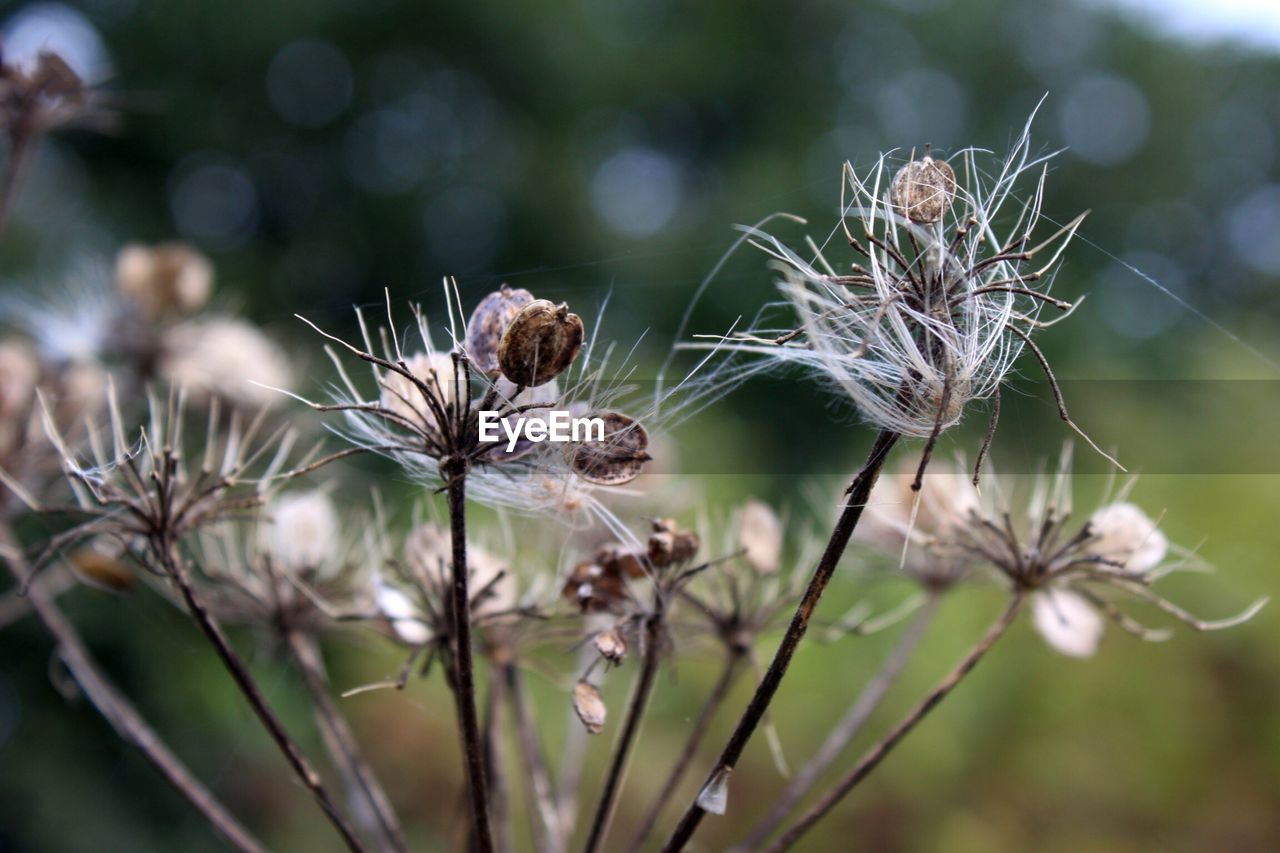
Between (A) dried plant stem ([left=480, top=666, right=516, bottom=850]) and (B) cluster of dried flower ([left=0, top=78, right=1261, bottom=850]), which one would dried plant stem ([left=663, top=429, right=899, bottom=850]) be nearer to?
(B) cluster of dried flower ([left=0, top=78, right=1261, bottom=850])

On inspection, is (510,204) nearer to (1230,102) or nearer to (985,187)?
(1230,102)

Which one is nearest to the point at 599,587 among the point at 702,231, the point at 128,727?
the point at 128,727

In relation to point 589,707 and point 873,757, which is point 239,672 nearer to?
point 589,707

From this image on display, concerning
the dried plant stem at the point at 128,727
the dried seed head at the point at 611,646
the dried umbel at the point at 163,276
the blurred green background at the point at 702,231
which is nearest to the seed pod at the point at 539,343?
the dried seed head at the point at 611,646

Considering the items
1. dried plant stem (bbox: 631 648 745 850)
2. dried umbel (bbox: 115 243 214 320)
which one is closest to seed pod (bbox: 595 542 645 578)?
dried plant stem (bbox: 631 648 745 850)

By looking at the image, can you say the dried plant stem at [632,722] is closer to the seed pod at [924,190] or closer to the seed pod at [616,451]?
the seed pod at [616,451]

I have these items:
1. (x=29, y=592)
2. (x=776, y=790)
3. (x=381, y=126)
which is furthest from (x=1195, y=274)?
(x=29, y=592)
